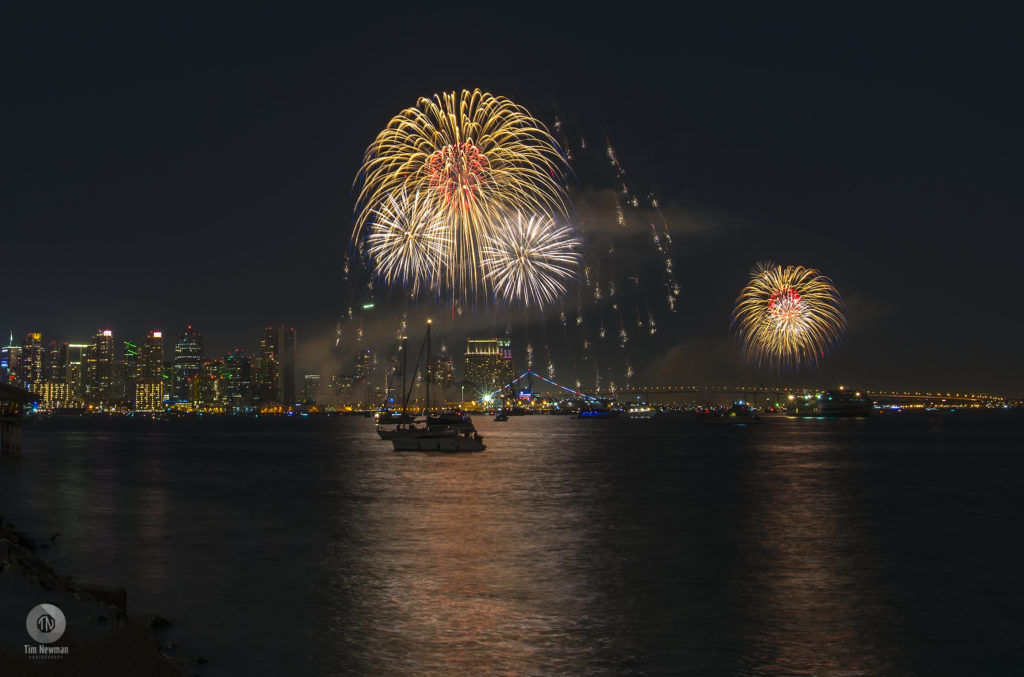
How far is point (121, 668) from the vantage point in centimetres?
1358

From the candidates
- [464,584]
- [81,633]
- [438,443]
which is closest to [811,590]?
[464,584]

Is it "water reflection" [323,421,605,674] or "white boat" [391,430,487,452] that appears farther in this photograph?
"white boat" [391,430,487,452]

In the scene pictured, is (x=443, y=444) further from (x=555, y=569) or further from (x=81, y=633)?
(x=81, y=633)

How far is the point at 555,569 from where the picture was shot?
2498 centimetres

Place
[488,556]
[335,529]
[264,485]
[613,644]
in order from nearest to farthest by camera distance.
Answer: [613,644] → [488,556] → [335,529] → [264,485]

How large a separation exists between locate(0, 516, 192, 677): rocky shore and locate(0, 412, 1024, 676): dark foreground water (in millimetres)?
537

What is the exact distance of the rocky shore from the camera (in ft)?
42.9

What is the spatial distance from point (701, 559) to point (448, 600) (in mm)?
10132

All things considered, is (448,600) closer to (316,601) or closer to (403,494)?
(316,601)

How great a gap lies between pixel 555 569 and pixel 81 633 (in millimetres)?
13264

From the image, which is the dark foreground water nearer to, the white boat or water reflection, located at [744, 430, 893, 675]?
water reflection, located at [744, 430, 893, 675]

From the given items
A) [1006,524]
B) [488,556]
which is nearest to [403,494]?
[488,556]

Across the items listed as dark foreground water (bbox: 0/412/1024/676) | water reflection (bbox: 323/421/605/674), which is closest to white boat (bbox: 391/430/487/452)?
dark foreground water (bbox: 0/412/1024/676)

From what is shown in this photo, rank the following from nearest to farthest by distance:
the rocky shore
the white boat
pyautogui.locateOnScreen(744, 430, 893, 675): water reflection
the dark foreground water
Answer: the rocky shore → pyautogui.locateOnScreen(744, 430, 893, 675): water reflection → the dark foreground water → the white boat
